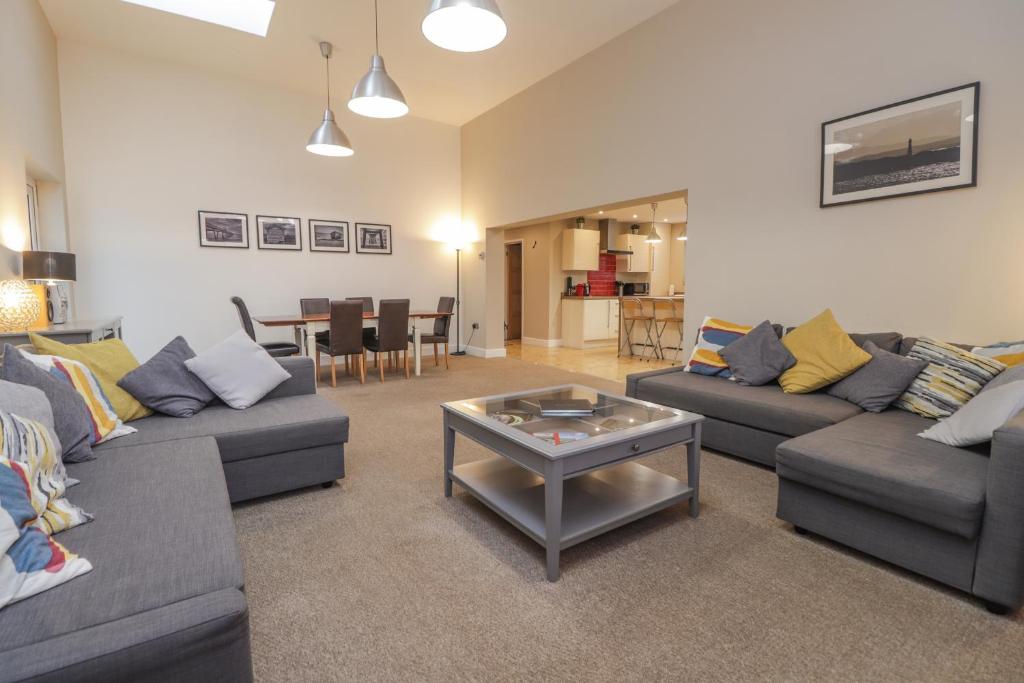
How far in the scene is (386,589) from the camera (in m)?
1.71

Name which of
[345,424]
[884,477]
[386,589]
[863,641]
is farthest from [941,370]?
[345,424]

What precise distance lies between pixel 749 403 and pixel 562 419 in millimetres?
1254

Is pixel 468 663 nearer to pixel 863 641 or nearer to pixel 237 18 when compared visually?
pixel 863 641

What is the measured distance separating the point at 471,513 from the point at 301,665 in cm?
100

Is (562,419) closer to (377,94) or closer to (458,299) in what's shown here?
(377,94)

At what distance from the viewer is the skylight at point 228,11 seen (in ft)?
14.4

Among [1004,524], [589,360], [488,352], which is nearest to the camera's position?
[1004,524]

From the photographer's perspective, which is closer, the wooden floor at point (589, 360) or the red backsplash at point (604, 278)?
the wooden floor at point (589, 360)

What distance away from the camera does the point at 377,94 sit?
3.29 metres

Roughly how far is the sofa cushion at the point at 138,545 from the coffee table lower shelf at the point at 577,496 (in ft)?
3.34

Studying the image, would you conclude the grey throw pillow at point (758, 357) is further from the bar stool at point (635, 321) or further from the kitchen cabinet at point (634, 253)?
the kitchen cabinet at point (634, 253)

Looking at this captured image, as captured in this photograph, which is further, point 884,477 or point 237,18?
point 237,18

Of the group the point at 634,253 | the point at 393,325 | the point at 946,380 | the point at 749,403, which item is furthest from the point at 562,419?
the point at 634,253

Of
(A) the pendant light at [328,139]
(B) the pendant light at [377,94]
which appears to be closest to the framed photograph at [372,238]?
(A) the pendant light at [328,139]
